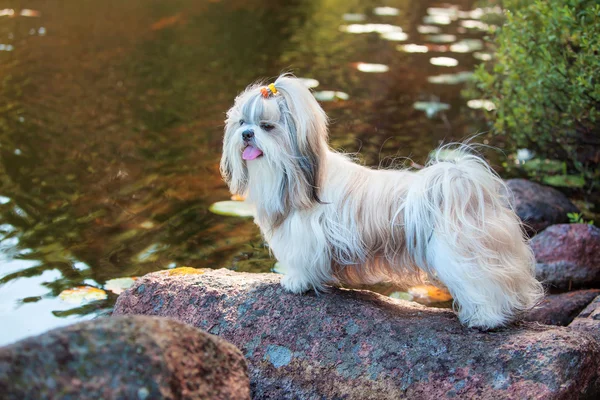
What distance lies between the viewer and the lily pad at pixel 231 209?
18.8ft

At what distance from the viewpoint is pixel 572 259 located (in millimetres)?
4773

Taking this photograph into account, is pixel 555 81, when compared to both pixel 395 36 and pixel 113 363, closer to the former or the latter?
pixel 113 363

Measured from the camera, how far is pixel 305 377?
10.7ft

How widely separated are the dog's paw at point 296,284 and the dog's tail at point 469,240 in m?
0.57

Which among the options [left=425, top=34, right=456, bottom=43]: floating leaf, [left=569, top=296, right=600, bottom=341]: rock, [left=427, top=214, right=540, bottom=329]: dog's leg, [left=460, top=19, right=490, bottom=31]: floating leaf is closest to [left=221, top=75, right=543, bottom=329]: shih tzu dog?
[left=427, top=214, right=540, bottom=329]: dog's leg

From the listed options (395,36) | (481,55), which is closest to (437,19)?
(395,36)

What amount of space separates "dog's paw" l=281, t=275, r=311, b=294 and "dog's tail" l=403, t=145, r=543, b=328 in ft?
1.87

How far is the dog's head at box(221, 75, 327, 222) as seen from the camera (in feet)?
10.7

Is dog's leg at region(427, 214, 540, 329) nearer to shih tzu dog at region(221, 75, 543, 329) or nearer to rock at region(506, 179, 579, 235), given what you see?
shih tzu dog at region(221, 75, 543, 329)

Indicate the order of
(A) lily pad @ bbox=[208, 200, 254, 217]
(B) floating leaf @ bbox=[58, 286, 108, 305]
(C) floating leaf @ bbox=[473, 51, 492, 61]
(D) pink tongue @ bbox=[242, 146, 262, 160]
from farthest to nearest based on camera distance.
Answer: (C) floating leaf @ bbox=[473, 51, 492, 61]
(A) lily pad @ bbox=[208, 200, 254, 217]
(B) floating leaf @ bbox=[58, 286, 108, 305]
(D) pink tongue @ bbox=[242, 146, 262, 160]

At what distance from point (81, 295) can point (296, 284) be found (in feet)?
5.38

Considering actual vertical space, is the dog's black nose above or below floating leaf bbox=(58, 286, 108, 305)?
above

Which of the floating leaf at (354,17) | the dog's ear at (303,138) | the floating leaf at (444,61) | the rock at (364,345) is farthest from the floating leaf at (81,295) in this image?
the floating leaf at (354,17)

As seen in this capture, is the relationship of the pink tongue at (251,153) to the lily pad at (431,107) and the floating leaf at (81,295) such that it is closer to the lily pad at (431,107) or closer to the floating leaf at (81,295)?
the floating leaf at (81,295)
